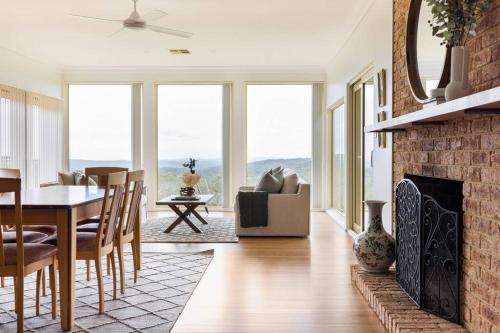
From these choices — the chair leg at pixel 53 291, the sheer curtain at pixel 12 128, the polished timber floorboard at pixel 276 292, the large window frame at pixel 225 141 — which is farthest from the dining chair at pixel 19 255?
the large window frame at pixel 225 141

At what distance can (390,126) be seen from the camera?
3.22m

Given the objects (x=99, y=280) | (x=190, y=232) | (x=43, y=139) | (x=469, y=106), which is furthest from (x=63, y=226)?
(x=43, y=139)

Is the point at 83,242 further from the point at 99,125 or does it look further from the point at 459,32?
the point at 99,125

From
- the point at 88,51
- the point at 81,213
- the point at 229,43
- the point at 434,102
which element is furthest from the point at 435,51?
the point at 88,51

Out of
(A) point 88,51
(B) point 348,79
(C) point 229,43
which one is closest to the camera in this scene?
(B) point 348,79

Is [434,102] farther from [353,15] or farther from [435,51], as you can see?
[353,15]

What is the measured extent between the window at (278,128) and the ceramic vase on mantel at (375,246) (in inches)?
205

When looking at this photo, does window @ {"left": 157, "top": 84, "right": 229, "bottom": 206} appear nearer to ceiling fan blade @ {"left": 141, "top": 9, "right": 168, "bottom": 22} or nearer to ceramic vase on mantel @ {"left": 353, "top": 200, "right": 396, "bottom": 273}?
ceiling fan blade @ {"left": 141, "top": 9, "right": 168, "bottom": 22}

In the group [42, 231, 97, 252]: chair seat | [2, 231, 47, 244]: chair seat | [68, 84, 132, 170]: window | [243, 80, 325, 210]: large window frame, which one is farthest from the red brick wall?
[68, 84, 132, 170]: window

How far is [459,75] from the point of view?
240 cm

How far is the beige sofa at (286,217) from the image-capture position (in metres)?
5.99

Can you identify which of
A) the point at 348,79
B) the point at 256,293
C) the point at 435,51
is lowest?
the point at 256,293

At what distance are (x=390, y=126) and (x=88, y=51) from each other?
563cm

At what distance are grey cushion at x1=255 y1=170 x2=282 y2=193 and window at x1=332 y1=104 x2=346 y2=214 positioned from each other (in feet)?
5.32
